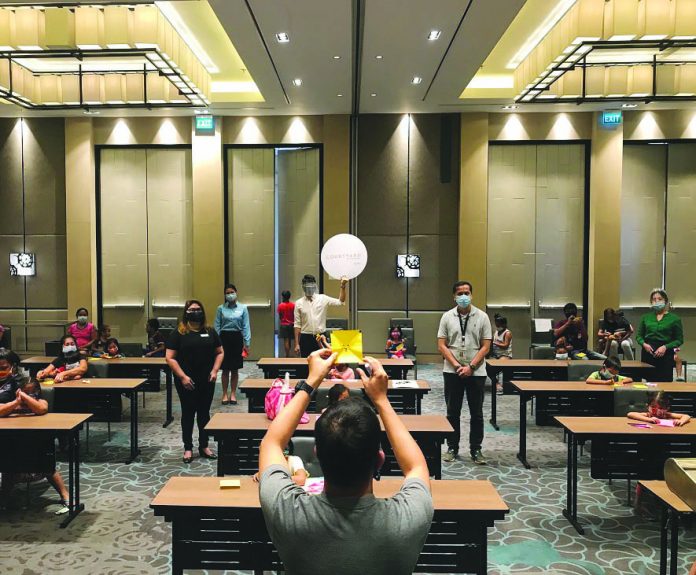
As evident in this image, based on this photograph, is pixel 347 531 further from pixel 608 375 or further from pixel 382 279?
pixel 382 279

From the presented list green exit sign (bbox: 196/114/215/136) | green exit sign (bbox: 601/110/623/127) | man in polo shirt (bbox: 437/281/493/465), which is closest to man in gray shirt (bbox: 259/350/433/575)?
man in polo shirt (bbox: 437/281/493/465)

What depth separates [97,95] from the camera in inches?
392

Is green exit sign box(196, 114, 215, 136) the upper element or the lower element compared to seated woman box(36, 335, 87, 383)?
upper

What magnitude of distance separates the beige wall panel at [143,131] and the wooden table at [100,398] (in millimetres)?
7283

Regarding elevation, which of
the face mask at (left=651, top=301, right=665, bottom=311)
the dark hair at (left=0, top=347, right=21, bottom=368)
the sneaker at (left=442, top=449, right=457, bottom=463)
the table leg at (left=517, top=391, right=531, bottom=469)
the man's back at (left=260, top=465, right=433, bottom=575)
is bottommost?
the sneaker at (left=442, top=449, right=457, bottom=463)

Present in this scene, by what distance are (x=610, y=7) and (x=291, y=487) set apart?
758cm

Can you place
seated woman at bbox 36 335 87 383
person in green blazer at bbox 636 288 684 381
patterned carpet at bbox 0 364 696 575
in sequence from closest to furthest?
1. patterned carpet at bbox 0 364 696 575
2. seated woman at bbox 36 335 87 383
3. person in green blazer at bbox 636 288 684 381

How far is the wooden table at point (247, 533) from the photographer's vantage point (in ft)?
10.3

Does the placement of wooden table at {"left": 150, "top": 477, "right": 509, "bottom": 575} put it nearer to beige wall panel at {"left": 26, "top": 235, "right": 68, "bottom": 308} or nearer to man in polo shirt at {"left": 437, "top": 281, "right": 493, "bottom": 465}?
man in polo shirt at {"left": 437, "top": 281, "right": 493, "bottom": 465}

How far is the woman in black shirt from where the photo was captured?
240 inches

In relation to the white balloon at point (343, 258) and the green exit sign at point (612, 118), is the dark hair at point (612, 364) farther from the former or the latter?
the green exit sign at point (612, 118)

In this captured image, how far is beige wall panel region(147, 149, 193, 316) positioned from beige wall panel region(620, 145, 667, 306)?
31.1 ft

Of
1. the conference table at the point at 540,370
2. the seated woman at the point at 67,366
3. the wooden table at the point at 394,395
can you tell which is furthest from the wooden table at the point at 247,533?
the conference table at the point at 540,370

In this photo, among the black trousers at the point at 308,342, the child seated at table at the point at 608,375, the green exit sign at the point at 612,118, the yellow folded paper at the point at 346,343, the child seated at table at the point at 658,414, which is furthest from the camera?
the green exit sign at the point at 612,118
